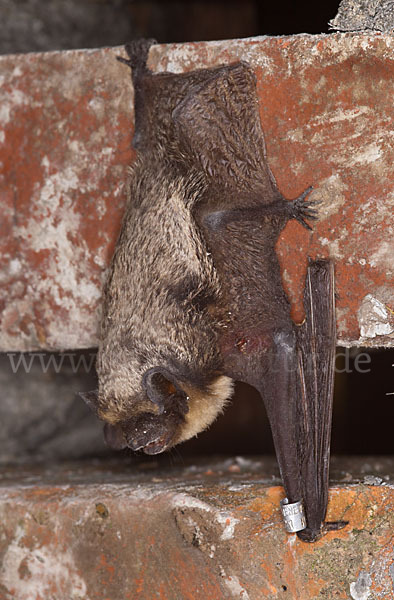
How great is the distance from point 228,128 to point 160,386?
3.68 ft

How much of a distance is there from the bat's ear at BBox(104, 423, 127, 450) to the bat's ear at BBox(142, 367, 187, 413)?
0.86ft

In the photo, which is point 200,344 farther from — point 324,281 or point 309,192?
point 309,192

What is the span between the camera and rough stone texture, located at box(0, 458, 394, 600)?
2.54 meters

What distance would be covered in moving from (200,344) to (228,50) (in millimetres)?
1263

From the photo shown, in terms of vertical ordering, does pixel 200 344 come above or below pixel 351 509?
above

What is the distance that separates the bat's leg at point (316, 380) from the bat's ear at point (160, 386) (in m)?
0.53

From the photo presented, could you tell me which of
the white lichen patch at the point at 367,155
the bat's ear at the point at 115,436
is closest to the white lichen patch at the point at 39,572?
the bat's ear at the point at 115,436

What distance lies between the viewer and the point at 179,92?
2.81 m

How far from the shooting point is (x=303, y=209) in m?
2.64

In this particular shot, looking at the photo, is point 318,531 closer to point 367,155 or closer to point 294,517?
point 294,517

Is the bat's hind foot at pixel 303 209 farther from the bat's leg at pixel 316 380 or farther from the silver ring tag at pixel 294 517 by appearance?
the silver ring tag at pixel 294 517

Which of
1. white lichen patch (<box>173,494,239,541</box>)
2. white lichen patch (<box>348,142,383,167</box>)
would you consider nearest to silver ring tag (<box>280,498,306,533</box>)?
white lichen patch (<box>173,494,239,541</box>)

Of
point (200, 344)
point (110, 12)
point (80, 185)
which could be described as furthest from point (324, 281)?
point (110, 12)

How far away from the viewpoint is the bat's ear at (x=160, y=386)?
2.64m
